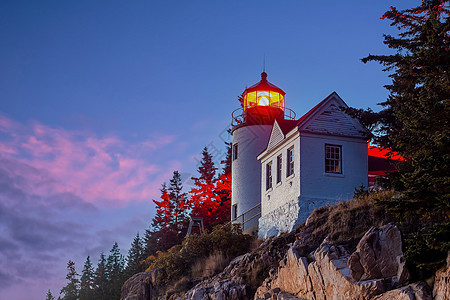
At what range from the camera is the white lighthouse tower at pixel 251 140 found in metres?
32.2

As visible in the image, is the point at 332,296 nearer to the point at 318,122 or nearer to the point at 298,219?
the point at 298,219

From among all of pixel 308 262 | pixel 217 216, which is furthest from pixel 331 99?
pixel 217 216

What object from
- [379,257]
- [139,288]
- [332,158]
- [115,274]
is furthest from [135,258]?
[379,257]

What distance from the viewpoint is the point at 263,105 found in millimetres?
33906

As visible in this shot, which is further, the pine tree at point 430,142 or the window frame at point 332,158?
the window frame at point 332,158

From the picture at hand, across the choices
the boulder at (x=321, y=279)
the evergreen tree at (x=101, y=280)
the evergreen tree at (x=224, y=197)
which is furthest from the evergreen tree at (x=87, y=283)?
the boulder at (x=321, y=279)

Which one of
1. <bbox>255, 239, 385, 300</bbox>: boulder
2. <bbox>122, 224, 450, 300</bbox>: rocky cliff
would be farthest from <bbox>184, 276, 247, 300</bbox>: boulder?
<bbox>255, 239, 385, 300</bbox>: boulder

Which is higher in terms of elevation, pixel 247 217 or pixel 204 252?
pixel 247 217

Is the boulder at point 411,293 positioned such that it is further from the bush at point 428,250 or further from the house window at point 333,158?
the house window at point 333,158

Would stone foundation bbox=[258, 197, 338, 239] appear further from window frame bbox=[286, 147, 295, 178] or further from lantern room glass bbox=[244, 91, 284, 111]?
lantern room glass bbox=[244, 91, 284, 111]

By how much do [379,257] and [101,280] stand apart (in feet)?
170

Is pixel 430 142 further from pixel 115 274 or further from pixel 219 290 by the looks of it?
pixel 115 274

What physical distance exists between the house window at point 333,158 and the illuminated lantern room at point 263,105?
8.41 metres

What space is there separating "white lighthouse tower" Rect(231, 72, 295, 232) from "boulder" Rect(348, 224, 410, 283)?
16.6 m
